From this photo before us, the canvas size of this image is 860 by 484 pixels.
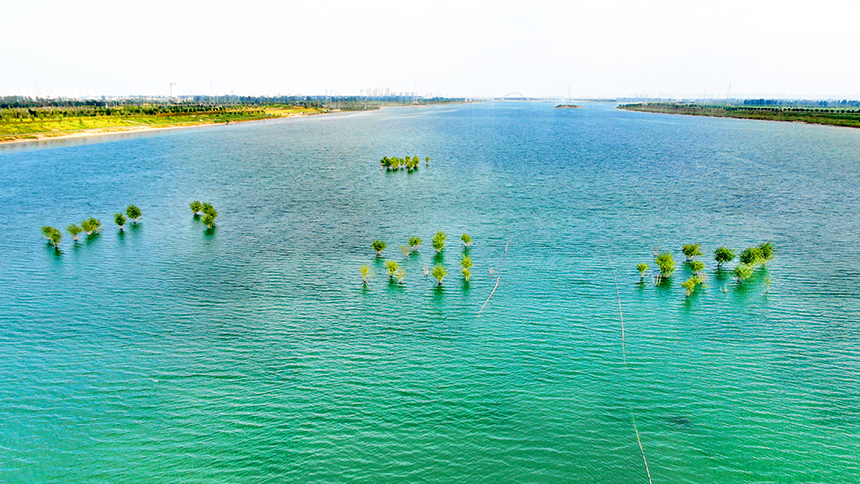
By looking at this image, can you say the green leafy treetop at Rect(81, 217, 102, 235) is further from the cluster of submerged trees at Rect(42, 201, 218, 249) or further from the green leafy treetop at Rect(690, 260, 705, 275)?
the green leafy treetop at Rect(690, 260, 705, 275)

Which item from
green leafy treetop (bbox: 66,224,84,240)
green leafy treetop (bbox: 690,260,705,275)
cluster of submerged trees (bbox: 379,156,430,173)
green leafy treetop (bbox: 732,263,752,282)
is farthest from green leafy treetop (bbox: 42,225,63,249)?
green leafy treetop (bbox: 732,263,752,282)

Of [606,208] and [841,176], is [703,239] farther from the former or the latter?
[841,176]

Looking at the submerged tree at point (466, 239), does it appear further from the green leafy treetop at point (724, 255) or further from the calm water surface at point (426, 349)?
the green leafy treetop at point (724, 255)

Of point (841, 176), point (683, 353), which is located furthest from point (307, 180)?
point (841, 176)

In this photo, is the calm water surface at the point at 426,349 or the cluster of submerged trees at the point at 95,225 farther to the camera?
the cluster of submerged trees at the point at 95,225

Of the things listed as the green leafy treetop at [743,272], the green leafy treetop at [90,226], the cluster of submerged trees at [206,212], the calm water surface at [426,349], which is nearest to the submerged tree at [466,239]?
the calm water surface at [426,349]

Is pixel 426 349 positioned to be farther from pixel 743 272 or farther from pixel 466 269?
pixel 743 272
